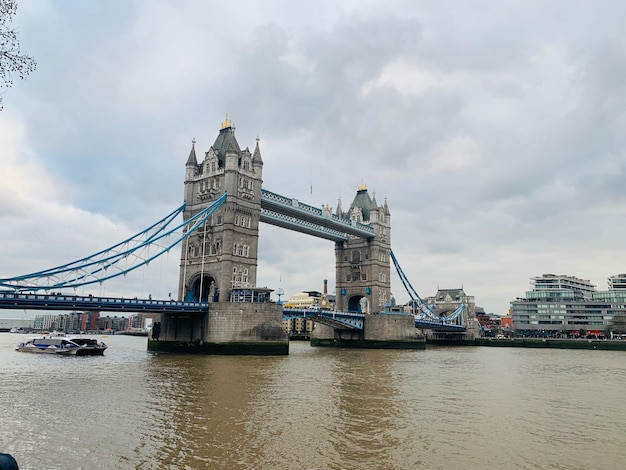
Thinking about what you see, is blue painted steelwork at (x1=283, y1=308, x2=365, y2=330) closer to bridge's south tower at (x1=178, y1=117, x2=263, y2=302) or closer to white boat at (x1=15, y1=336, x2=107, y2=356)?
bridge's south tower at (x1=178, y1=117, x2=263, y2=302)

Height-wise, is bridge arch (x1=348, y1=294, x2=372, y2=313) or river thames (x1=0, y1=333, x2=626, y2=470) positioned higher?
bridge arch (x1=348, y1=294, x2=372, y2=313)

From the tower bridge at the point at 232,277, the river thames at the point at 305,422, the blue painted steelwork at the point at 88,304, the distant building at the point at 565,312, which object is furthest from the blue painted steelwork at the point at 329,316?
the distant building at the point at 565,312

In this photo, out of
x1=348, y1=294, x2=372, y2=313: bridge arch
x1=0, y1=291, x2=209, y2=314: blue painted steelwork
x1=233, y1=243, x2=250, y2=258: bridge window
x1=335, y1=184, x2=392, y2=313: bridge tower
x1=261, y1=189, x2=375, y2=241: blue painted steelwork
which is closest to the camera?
x1=0, y1=291, x2=209, y2=314: blue painted steelwork

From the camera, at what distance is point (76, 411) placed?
699 inches

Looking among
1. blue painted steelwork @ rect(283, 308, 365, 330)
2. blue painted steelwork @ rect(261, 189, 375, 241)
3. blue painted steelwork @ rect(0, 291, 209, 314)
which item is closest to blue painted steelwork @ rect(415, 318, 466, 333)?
blue painted steelwork @ rect(283, 308, 365, 330)

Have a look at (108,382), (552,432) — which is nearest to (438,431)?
(552,432)

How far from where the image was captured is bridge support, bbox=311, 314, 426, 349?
69.2 meters

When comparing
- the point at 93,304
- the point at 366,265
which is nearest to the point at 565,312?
the point at 366,265

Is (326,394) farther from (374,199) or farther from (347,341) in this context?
(374,199)

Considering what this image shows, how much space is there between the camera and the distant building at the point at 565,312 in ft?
373

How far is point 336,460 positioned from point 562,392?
711 inches

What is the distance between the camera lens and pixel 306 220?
6981 centimetres

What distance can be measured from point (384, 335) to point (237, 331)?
29051mm

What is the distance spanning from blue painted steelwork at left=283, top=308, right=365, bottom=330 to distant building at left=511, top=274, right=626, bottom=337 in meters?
67.1
